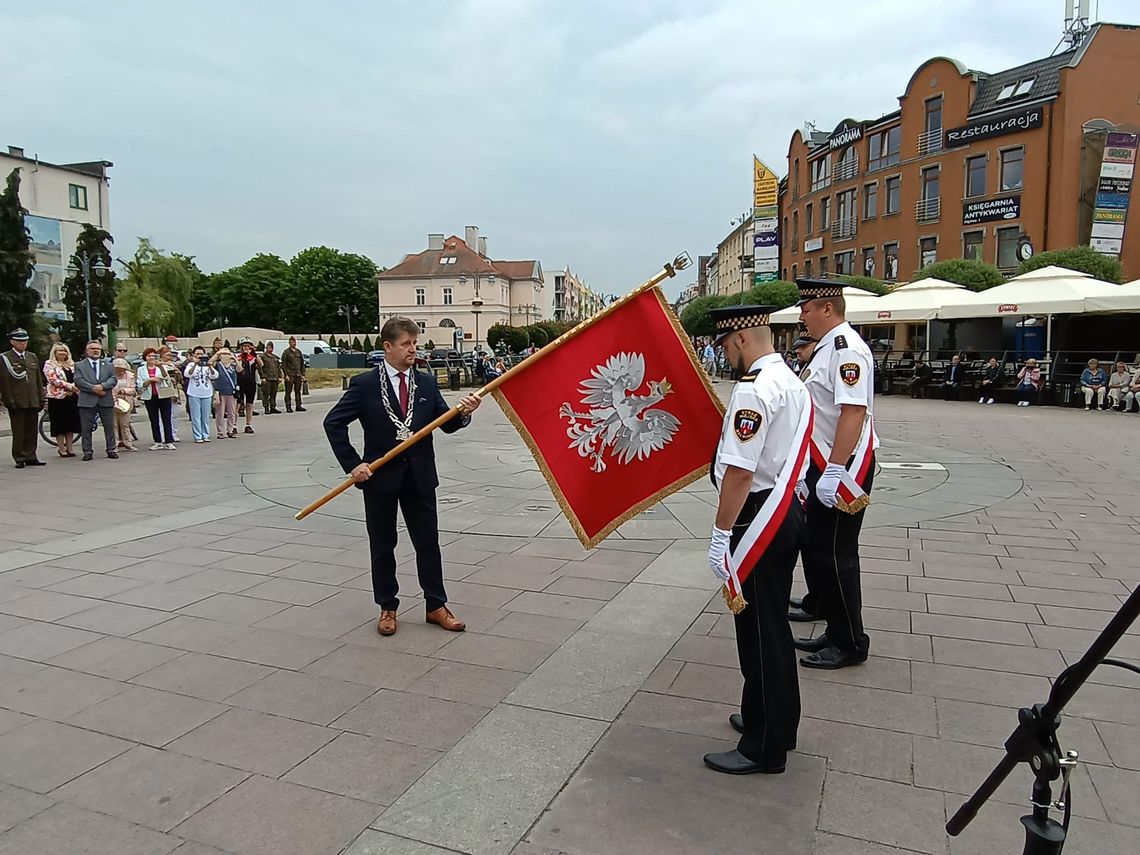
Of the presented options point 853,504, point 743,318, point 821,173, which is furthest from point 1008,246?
point 743,318

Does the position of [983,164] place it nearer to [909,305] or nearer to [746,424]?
[909,305]

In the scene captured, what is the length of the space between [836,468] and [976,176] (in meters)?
43.4

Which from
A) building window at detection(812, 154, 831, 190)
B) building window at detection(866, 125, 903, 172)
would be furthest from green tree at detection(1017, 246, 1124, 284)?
building window at detection(812, 154, 831, 190)

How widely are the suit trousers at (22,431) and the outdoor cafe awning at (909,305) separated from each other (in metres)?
20.0

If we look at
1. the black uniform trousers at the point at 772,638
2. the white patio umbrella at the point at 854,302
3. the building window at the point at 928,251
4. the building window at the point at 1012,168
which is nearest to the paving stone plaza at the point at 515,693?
the black uniform trousers at the point at 772,638

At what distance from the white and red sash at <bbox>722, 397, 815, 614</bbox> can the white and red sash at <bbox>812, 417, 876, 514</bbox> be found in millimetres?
1033

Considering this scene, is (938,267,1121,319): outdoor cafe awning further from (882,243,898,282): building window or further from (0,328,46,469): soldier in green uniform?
(882,243,898,282): building window

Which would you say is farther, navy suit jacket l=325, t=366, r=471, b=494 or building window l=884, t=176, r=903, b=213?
building window l=884, t=176, r=903, b=213

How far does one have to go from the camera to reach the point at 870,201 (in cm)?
4750

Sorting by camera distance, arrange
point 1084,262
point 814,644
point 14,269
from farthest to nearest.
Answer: point 1084,262 → point 14,269 → point 814,644

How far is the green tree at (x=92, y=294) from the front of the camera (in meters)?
45.1

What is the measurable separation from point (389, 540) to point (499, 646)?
0.95 m

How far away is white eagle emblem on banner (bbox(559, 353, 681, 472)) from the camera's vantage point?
414 centimetres

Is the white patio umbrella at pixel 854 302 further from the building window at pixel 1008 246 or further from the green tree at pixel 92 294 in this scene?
the green tree at pixel 92 294
